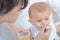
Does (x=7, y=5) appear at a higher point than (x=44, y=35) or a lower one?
higher

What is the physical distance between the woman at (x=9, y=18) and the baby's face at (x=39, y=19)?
51 millimetres

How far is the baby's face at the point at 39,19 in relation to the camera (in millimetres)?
866

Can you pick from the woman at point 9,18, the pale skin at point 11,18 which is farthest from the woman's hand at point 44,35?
the pale skin at point 11,18

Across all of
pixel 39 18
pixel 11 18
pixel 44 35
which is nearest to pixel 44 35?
pixel 44 35

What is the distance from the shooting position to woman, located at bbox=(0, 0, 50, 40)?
0.88 metres

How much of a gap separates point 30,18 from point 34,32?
0.08 meters

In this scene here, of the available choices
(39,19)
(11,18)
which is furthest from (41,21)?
(11,18)

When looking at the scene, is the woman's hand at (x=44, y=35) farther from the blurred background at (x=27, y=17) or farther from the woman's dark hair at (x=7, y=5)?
the woman's dark hair at (x=7, y=5)

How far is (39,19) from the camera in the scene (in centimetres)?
87

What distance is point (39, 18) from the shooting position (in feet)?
2.85

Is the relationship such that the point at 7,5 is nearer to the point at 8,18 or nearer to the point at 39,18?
the point at 8,18

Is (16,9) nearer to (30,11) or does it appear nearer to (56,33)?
(30,11)

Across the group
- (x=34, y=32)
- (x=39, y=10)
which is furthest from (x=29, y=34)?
(x=39, y=10)

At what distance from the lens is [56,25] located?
2.95ft
